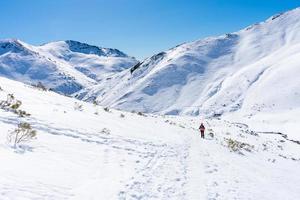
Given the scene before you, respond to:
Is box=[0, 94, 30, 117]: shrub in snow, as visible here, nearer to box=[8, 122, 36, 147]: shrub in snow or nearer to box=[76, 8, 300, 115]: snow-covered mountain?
box=[8, 122, 36, 147]: shrub in snow

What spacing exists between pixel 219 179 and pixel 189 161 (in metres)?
2.93

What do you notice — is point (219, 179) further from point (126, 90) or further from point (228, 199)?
point (126, 90)

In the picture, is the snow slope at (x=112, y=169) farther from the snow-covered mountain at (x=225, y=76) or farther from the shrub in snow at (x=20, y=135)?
the snow-covered mountain at (x=225, y=76)

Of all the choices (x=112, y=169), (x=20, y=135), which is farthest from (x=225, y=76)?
(x=112, y=169)

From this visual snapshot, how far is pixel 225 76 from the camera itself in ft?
439

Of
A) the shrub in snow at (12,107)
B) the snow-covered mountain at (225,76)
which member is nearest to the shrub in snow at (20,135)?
the shrub in snow at (12,107)

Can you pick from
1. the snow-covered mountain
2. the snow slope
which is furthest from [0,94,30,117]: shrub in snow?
the snow-covered mountain

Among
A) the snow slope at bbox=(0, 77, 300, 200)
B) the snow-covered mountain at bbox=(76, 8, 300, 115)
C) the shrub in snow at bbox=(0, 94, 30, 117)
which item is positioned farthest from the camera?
the snow-covered mountain at bbox=(76, 8, 300, 115)

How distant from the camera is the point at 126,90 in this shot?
15075 cm

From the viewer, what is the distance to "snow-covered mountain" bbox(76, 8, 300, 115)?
103 metres

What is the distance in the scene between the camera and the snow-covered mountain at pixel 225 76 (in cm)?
10319

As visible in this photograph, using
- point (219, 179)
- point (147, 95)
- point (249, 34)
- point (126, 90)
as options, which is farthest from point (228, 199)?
point (249, 34)

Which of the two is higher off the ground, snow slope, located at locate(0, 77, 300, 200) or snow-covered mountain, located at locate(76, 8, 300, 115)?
snow-covered mountain, located at locate(76, 8, 300, 115)

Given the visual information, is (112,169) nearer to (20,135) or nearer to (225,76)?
(20,135)
